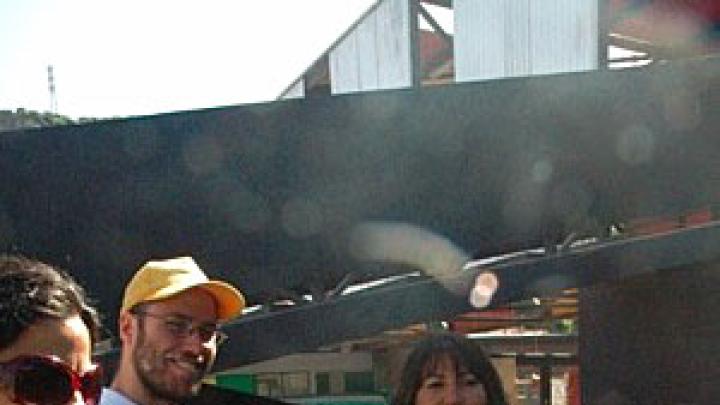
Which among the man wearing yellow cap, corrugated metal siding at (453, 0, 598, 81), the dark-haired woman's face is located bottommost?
the dark-haired woman's face

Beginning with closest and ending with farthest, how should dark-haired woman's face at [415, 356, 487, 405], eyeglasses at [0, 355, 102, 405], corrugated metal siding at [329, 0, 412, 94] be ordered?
1. eyeglasses at [0, 355, 102, 405]
2. dark-haired woman's face at [415, 356, 487, 405]
3. corrugated metal siding at [329, 0, 412, 94]

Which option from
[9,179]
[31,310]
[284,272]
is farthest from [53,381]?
[284,272]

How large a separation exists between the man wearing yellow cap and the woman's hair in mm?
452

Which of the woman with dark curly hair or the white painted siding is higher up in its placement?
the white painted siding

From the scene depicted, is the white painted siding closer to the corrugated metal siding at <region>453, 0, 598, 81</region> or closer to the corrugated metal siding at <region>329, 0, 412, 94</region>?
the corrugated metal siding at <region>329, 0, 412, 94</region>

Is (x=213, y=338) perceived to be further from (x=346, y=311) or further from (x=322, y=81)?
(x=322, y=81)

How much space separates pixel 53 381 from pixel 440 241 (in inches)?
150

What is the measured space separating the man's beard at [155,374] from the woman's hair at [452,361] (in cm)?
50

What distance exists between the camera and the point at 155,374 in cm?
223

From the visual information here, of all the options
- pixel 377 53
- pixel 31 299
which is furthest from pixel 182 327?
pixel 377 53

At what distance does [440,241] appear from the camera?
16.1 feet

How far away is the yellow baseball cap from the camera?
2.26m

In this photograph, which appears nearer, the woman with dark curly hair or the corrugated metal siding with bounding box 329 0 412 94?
the woman with dark curly hair

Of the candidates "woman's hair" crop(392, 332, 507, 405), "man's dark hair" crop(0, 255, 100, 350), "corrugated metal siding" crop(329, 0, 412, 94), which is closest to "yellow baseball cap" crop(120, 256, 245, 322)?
"woman's hair" crop(392, 332, 507, 405)
